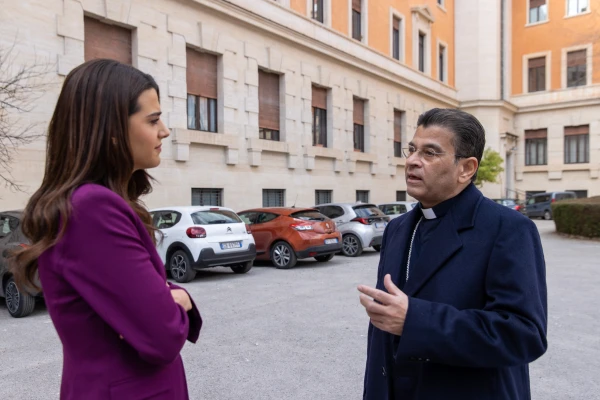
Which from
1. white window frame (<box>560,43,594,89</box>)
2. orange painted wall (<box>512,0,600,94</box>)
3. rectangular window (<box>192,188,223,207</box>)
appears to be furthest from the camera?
orange painted wall (<box>512,0,600,94</box>)

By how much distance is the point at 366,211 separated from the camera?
1439 centimetres

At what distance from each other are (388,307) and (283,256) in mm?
10320

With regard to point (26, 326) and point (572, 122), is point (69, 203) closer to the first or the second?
point (26, 326)

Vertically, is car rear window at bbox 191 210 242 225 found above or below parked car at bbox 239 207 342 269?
above

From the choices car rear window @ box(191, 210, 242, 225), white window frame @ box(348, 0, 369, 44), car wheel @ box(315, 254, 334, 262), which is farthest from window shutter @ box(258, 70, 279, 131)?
car rear window @ box(191, 210, 242, 225)

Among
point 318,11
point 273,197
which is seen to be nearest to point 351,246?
point 273,197

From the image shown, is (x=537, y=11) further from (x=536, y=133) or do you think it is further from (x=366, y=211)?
(x=366, y=211)

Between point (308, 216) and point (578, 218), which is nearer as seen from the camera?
point (308, 216)

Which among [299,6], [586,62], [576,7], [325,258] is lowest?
[325,258]

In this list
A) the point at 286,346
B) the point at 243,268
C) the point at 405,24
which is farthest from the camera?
the point at 405,24

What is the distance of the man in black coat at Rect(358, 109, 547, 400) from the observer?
1.58m

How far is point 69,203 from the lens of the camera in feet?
4.37

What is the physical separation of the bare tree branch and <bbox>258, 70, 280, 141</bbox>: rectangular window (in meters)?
8.20

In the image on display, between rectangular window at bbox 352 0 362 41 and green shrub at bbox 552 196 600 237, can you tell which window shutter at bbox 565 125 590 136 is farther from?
rectangular window at bbox 352 0 362 41
